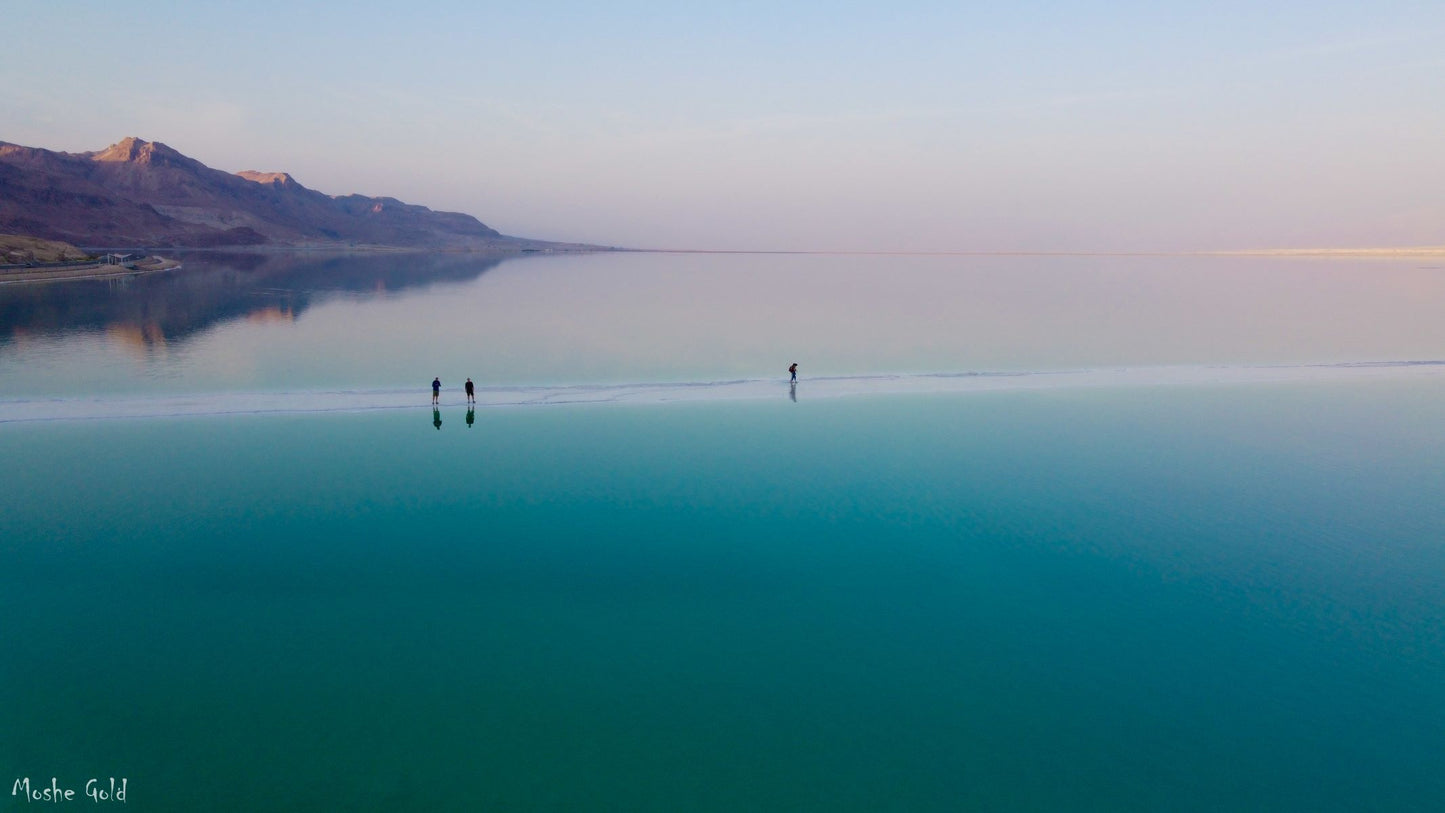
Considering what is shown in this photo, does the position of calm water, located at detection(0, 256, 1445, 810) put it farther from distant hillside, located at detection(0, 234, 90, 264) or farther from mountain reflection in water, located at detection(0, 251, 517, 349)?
distant hillside, located at detection(0, 234, 90, 264)

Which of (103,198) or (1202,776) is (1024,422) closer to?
(1202,776)

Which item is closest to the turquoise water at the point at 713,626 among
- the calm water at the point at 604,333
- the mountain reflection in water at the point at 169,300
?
the calm water at the point at 604,333

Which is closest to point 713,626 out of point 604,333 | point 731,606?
point 731,606

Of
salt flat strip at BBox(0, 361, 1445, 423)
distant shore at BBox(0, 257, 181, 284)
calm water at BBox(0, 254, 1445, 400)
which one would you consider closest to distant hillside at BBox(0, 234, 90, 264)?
distant shore at BBox(0, 257, 181, 284)
